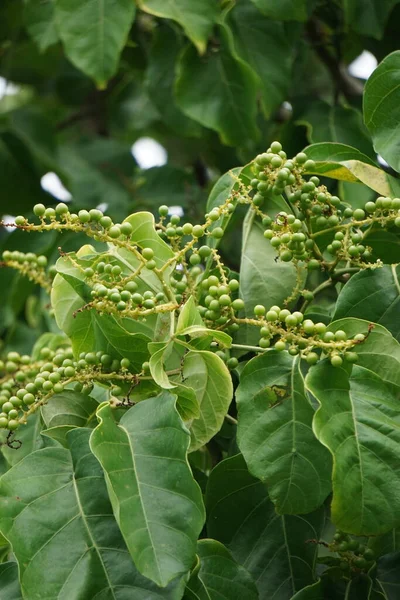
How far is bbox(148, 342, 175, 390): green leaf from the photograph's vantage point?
115cm

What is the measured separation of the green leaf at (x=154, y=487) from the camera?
1.01 m

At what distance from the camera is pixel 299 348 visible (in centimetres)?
117

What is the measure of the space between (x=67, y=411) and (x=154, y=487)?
28cm

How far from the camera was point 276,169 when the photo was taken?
1.24 meters

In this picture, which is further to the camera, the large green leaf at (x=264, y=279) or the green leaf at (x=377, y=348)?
the large green leaf at (x=264, y=279)

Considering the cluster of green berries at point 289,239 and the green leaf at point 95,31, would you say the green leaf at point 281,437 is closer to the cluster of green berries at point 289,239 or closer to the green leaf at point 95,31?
the cluster of green berries at point 289,239

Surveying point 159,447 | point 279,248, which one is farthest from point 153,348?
point 279,248

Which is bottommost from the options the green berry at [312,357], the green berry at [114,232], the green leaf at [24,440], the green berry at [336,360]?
the green leaf at [24,440]

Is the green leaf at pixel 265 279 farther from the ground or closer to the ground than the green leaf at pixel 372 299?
closer to the ground

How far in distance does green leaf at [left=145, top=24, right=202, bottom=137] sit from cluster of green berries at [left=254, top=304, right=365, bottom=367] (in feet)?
3.80

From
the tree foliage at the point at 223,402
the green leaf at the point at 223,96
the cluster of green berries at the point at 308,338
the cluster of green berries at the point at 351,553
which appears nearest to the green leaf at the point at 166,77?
the green leaf at the point at 223,96

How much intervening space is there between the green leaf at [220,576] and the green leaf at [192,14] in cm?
111

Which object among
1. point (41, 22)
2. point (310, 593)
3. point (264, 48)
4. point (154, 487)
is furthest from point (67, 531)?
point (41, 22)

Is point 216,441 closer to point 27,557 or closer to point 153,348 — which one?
point 153,348
